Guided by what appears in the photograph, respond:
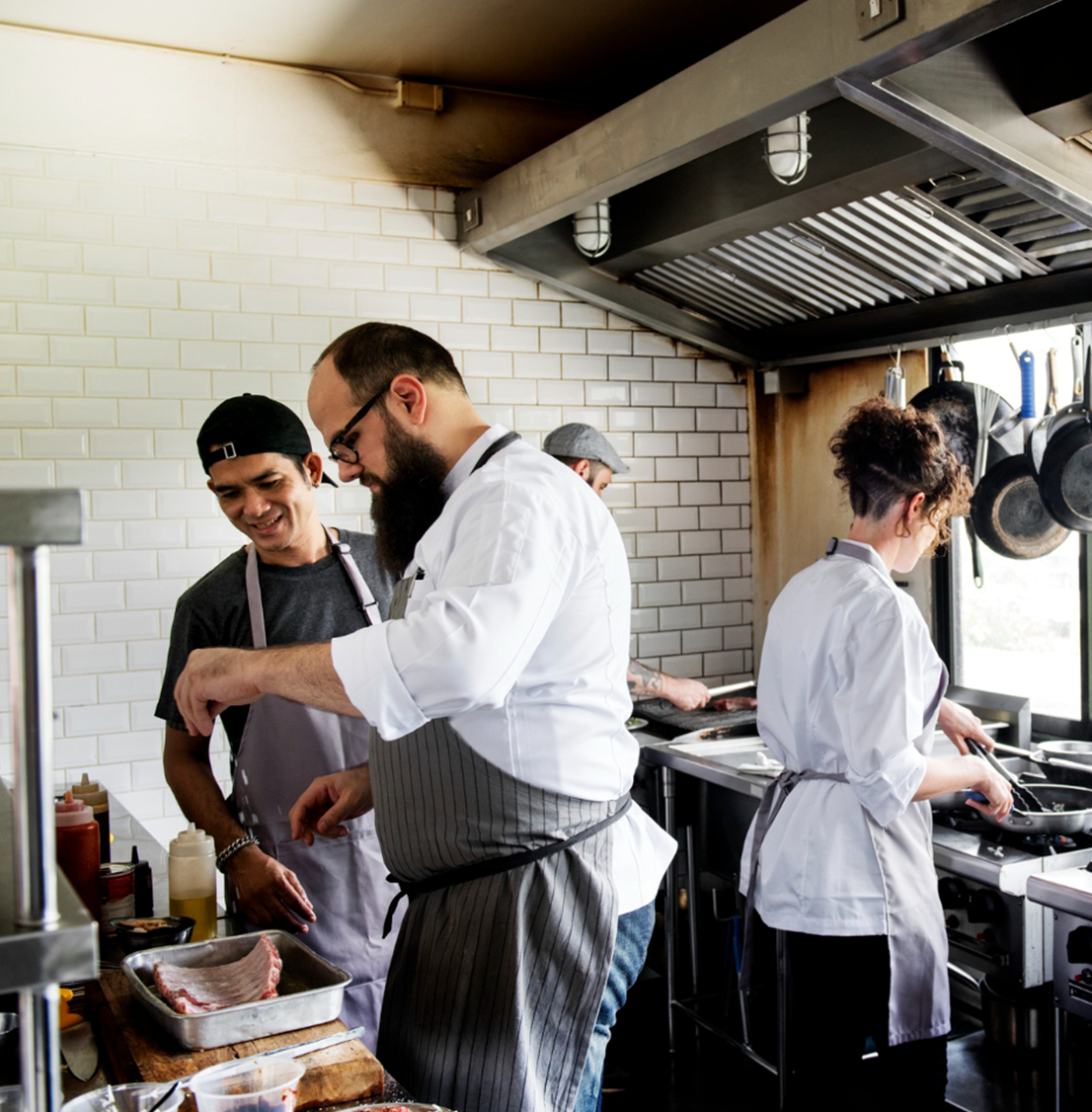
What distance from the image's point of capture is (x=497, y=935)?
168 cm

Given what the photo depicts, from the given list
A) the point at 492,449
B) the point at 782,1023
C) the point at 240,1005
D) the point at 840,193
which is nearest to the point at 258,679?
the point at 240,1005

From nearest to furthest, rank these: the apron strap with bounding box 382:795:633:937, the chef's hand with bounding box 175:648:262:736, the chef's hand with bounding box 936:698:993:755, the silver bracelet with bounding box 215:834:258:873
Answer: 1. the chef's hand with bounding box 175:648:262:736
2. the apron strap with bounding box 382:795:633:937
3. the silver bracelet with bounding box 215:834:258:873
4. the chef's hand with bounding box 936:698:993:755

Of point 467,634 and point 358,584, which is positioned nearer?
point 467,634

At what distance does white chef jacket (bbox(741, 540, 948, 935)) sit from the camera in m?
2.44

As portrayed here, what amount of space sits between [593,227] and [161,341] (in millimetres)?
1562

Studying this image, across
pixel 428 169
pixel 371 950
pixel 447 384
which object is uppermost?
pixel 428 169

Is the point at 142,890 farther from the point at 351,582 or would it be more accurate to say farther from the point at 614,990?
the point at 614,990

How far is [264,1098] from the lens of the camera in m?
1.30

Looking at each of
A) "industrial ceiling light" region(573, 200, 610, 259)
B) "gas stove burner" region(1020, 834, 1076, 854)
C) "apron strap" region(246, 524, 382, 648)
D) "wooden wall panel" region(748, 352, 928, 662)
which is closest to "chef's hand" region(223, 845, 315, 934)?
"apron strap" region(246, 524, 382, 648)

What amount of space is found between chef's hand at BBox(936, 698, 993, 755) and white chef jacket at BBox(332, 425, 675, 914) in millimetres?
1354

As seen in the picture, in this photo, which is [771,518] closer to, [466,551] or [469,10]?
[469,10]

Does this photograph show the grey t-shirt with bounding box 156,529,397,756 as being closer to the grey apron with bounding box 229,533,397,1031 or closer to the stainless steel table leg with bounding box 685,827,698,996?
the grey apron with bounding box 229,533,397,1031

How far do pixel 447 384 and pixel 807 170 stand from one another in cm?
179

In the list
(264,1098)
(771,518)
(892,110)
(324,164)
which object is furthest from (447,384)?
(771,518)
